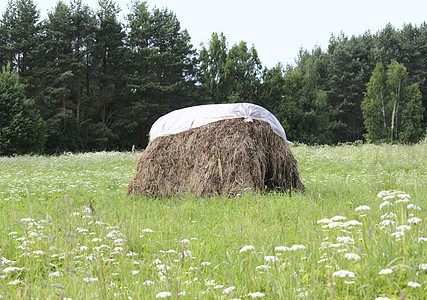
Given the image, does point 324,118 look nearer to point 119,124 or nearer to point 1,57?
point 119,124

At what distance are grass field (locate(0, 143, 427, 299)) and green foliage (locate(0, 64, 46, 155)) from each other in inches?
627

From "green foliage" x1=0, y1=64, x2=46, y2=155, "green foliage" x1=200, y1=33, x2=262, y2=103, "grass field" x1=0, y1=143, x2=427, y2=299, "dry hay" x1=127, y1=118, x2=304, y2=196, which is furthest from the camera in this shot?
"green foliage" x1=200, y1=33, x2=262, y2=103

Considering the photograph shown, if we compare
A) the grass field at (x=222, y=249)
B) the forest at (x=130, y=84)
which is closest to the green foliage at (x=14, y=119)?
the forest at (x=130, y=84)

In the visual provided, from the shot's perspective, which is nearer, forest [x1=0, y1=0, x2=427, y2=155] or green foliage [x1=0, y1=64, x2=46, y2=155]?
green foliage [x1=0, y1=64, x2=46, y2=155]

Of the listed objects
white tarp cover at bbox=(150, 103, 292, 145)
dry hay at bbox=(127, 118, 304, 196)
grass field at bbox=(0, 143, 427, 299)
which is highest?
white tarp cover at bbox=(150, 103, 292, 145)

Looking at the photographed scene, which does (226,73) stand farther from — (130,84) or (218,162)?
(218,162)

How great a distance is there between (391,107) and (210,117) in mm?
35733

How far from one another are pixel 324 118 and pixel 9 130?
31511 millimetres

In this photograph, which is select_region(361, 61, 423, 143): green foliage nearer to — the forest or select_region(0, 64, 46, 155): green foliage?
the forest

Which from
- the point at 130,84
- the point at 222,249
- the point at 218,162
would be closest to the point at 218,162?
the point at 218,162

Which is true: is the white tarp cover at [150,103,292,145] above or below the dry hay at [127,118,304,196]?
above

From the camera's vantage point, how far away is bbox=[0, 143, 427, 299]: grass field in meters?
2.20

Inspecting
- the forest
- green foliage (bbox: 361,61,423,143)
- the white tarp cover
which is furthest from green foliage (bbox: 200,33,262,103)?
the white tarp cover

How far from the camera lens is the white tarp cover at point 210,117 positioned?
7.54m
